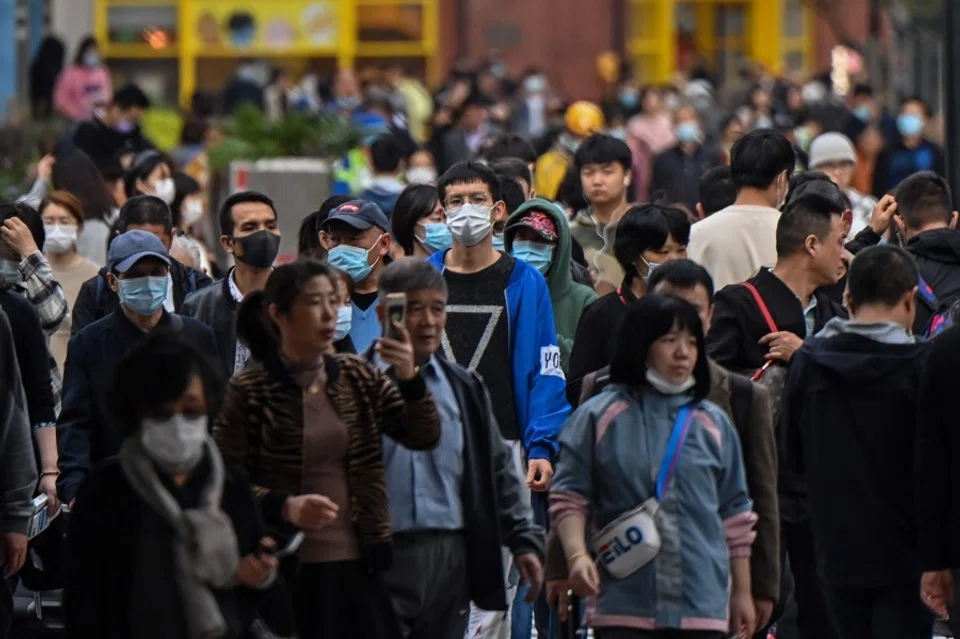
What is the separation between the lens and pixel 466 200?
9.63 m

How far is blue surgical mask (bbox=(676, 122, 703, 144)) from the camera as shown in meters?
24.2

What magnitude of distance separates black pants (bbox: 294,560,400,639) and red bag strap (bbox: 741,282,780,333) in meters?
2.44

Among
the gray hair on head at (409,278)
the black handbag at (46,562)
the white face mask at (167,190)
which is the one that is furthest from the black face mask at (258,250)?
the white face mask at (167,190)

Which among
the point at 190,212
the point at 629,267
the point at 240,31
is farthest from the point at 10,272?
the point at 240,31

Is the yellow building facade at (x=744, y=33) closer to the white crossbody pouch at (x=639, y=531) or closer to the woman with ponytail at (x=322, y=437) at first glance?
the white crossbody pouch at (x=639, y=531)

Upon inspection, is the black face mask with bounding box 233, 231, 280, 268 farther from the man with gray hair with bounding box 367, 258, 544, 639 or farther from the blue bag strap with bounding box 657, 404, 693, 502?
the blue bag strap with bounding box 657, 404, 693, 502

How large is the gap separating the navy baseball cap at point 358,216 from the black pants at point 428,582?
219 cm

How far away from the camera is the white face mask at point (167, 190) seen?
14.2m

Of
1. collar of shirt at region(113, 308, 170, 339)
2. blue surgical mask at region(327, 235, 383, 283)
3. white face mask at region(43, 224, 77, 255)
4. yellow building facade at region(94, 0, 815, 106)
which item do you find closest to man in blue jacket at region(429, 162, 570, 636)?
blue surgical mask at region(327, 235, 383, 283)

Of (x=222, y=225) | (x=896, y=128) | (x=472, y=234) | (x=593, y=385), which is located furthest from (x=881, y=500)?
(x=896, y=128)

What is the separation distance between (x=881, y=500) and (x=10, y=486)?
2924 mm

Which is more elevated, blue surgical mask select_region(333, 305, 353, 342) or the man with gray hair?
blue surgical mask select_region(333, 305, 353, 342)

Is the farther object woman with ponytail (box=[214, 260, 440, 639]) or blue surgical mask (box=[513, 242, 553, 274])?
blue surgical mask (box=[513, 242, 553, 274])

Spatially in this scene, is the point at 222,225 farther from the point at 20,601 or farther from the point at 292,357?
the point at 292,357
